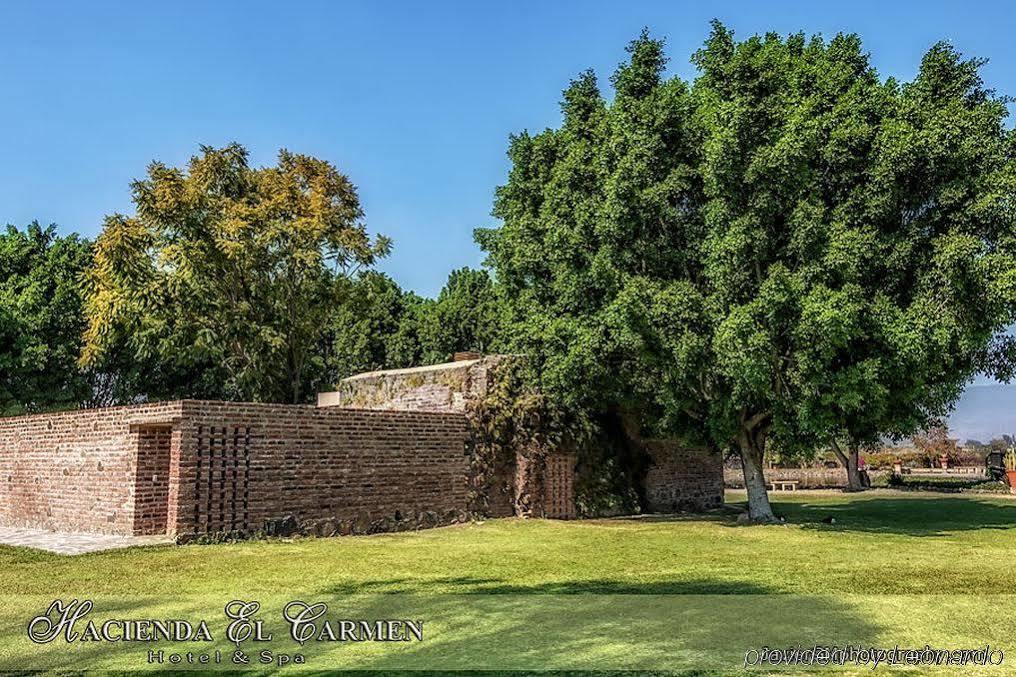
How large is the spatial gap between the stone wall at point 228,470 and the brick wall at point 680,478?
22.0 ft

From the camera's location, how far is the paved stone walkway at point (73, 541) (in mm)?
11969

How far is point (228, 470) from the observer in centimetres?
1364

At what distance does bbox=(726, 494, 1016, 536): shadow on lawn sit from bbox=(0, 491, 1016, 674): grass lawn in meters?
1.88

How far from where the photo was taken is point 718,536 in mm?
15273

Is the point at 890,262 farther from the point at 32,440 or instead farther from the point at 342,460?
the point at 32,440

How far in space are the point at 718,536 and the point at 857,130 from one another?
778 centimetres

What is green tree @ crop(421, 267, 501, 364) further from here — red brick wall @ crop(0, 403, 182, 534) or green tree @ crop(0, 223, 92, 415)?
red brick wall @ crop(0, 403, 182, 534)

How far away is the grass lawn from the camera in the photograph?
5.68 metres

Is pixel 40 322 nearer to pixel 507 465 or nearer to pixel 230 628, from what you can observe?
pixel 507 465

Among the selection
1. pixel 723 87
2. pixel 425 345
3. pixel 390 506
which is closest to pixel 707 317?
pixel 723 87

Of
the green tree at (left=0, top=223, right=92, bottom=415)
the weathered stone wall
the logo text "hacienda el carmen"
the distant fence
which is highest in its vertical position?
the green tree at (left=0, top=223, right=92, bottom=415)

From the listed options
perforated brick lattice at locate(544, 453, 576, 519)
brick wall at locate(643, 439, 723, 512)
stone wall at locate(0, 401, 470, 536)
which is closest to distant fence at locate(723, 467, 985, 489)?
brick wall at locate(643, 439, 723, 512)

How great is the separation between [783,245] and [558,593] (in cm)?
1000

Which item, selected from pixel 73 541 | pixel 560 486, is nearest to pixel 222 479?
pixel 73 541
